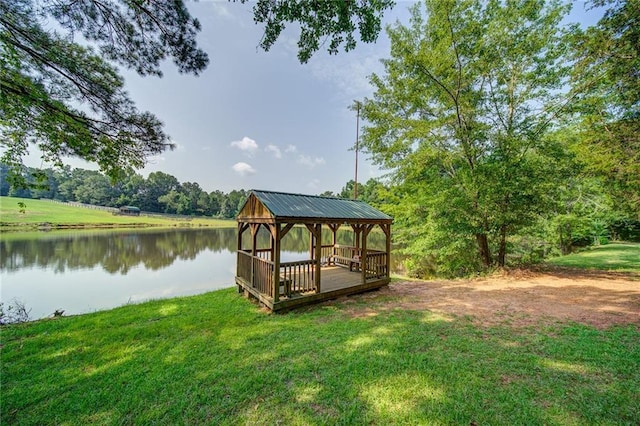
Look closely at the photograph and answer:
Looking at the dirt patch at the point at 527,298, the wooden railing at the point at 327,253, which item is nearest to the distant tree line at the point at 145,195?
the wooden railing at the point at 327,253

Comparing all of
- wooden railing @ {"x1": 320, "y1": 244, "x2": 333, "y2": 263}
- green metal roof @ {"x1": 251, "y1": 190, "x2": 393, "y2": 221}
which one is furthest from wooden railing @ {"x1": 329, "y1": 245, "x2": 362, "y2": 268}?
green metal roof @ {"x1": 251, "y1": 190, "x2": 393, "y2": 221}

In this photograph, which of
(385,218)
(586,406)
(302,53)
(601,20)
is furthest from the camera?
(385,218)

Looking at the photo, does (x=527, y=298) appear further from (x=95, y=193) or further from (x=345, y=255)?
(x=95, y=193)

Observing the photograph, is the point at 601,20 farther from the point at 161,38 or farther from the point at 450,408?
the point at 161,38

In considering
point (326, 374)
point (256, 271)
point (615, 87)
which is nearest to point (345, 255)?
point (256, 271)

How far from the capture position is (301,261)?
6.68 meters

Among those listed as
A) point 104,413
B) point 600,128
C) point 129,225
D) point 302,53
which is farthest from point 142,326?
point 129,225

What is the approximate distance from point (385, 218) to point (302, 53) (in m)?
5.68

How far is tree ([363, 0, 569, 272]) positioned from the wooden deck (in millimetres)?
3736

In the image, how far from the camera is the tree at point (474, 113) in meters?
8.27

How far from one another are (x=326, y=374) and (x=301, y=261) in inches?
141

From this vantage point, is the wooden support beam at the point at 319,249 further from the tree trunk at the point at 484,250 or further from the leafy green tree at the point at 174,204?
the leafy green tree at the point at 174,204

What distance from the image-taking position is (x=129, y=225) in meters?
39.1

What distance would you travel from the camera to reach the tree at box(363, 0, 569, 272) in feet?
27.1
